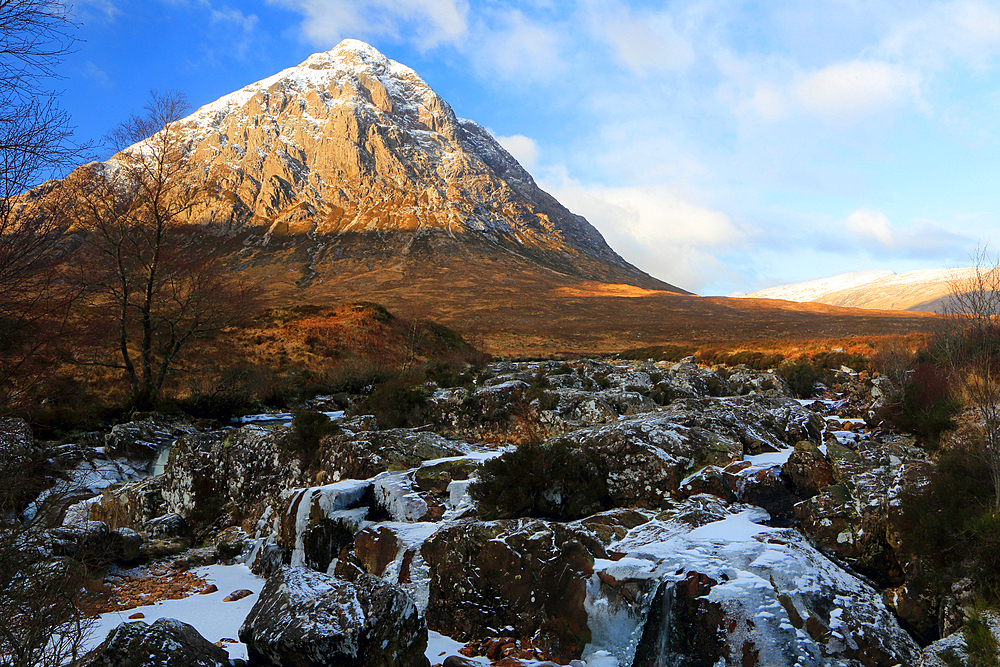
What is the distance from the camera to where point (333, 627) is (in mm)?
4258

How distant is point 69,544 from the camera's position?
641cm

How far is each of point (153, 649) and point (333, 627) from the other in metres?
1.25

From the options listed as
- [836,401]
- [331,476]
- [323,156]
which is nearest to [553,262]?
[323,156]

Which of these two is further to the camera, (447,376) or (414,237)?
(414,237)

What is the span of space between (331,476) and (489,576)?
4.09 metres

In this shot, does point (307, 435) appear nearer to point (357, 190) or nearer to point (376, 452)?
point (376, 452)

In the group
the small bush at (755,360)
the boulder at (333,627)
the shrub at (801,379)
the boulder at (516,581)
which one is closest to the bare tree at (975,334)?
the shrub at (801,379)

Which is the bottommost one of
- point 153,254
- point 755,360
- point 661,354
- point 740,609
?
point 740,609

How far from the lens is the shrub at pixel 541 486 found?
273 inches

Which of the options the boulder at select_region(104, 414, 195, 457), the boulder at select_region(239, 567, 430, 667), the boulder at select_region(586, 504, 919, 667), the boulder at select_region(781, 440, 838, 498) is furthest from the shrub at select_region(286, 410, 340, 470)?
the boulder at select_region(781, 440, 838, 498)

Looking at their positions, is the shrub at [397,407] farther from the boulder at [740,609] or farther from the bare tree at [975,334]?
the bare tree at [975,334]

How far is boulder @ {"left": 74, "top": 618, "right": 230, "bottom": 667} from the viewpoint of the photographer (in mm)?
3770

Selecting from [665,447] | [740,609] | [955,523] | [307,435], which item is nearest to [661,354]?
[665,447]

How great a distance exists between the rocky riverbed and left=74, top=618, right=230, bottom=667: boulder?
2 centimetres
